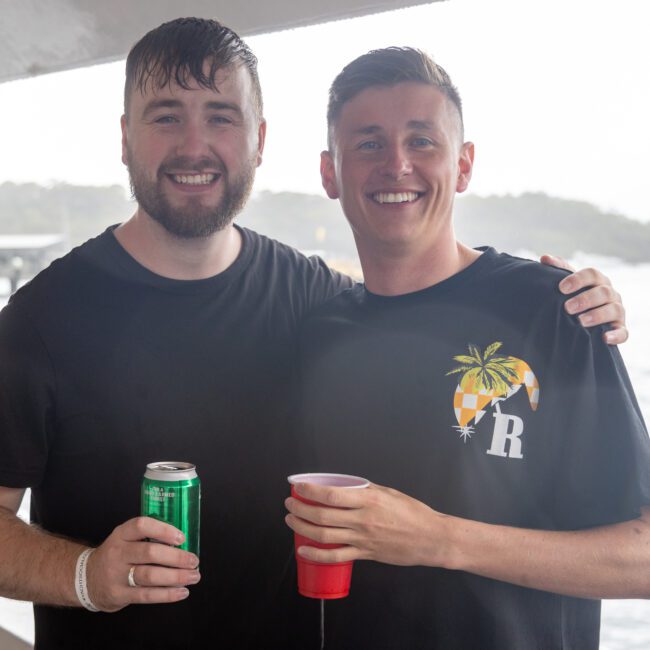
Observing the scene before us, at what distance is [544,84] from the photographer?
1.84 metres

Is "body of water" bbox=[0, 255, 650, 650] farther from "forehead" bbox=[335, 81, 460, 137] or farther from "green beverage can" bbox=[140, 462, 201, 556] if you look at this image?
"green beverage can" bbox=[140, 462, 201, 556]

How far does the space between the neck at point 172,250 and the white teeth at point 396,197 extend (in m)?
0.36

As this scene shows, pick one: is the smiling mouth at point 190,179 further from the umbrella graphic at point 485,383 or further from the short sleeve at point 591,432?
the short sleeve at point 591,432

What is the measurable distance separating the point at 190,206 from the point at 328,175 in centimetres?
30

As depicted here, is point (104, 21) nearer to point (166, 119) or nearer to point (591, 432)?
point (166, 119)

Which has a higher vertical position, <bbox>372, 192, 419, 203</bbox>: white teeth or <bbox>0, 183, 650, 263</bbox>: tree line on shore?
<bbox>0, 183, 650, 263</bbox>: tree line on shore

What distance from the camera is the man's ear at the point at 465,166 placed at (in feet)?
4.94

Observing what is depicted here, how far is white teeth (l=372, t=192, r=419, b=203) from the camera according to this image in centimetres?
139

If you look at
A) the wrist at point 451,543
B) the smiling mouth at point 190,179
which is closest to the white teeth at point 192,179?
the smiling mouth at point 190,179

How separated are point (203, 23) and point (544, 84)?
875mm

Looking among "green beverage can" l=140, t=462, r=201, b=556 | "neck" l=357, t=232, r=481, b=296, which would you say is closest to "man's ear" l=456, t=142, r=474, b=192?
"neck" l=357, t=232, r=481, b=296

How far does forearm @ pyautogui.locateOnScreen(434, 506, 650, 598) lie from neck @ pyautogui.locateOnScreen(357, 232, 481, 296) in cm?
49

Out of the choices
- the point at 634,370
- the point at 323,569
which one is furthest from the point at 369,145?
the point at 634,370

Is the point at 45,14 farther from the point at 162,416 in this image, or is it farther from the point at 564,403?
the point at 564,403
